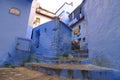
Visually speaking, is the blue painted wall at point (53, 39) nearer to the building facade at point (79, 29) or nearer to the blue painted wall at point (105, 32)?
the building facade at point (79, 29)

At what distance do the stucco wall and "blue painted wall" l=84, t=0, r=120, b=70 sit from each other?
186 inches

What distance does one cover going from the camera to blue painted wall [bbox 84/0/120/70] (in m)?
3.65

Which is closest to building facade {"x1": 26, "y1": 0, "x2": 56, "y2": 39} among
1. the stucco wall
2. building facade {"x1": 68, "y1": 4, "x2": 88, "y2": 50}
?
building facade {"x1": 68, "y1": 4, "x2": 88, "y2": 50}

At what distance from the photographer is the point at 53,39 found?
1155cm

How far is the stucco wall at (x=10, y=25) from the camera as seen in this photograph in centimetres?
770

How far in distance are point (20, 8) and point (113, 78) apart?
7763 mm

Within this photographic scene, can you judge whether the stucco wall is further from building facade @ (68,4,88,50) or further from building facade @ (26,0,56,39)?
building facade @ (68,4,88,50)

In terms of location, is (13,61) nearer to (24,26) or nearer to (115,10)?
(24,26)

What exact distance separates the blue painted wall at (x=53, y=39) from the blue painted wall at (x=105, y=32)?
5.97 meters

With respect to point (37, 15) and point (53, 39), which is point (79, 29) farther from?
point (53, 39)

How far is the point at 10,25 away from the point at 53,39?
14.3ft

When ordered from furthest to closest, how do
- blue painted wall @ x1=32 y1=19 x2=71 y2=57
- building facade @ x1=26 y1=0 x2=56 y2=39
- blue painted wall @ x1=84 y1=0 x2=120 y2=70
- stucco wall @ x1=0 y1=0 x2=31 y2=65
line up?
building facade @ x1=26 y1=0 x2=56 y2=39, blue painted wall @ x1=32 y1=19 x2=71 y2=57, stucco wall @ x1=0 y1=0 x2=31 y2=65, blue painted wall @ x1=84 y1=0 x2=120 y2=70

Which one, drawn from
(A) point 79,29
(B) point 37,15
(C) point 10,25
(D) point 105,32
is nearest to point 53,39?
(C) point 10,25

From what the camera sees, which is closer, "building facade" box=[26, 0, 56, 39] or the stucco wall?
the stucco wall
